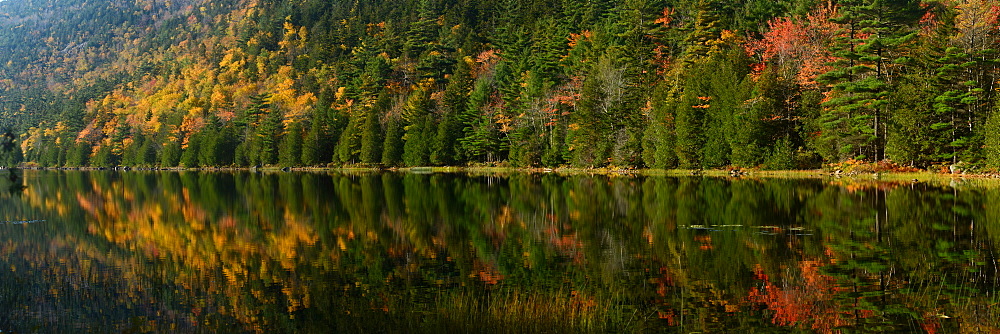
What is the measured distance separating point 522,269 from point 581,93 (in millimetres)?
68519

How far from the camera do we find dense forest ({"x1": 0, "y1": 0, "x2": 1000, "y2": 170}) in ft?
170

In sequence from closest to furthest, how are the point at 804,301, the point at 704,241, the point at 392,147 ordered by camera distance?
the point at 804,301, the point at 704,241, the point at 392,147

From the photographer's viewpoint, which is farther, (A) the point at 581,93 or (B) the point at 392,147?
(B) the point at 392,147

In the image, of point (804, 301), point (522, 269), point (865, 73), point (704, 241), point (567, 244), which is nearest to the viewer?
point (804, 301)

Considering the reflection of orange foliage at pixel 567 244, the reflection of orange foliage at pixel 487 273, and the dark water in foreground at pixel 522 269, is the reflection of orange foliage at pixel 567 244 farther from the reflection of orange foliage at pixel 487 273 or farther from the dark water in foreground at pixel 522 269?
the reflection of orange foliage at pixel 487 273

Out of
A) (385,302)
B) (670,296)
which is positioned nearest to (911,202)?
(670,296)

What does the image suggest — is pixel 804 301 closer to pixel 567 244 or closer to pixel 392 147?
pixel 567 244

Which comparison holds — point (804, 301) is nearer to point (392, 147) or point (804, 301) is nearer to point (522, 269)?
point (522, 269)

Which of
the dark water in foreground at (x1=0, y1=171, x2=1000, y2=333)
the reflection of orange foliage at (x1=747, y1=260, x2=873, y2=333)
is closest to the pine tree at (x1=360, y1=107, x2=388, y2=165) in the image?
the dark water in foreground at (x1=0, y1=171, x2=1000, y2=333)

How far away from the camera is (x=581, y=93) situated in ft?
273

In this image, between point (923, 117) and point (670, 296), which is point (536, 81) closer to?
point (923, 117)

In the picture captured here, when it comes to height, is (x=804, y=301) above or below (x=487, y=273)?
below

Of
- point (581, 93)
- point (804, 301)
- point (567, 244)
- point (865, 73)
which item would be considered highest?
point (581, 93)

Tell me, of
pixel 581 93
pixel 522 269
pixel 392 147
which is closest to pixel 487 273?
pixel 522 269
